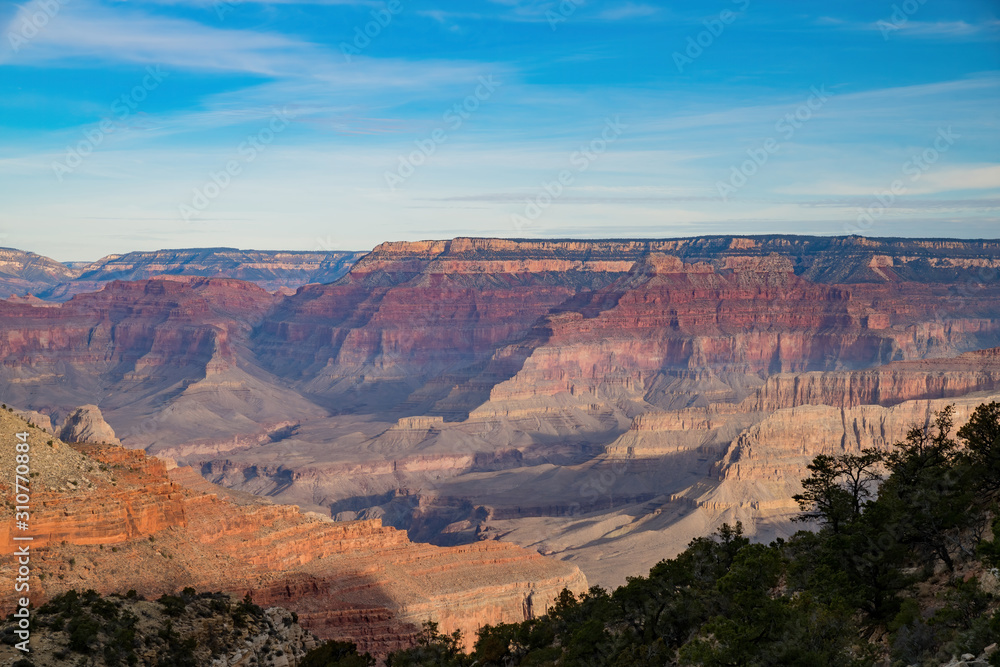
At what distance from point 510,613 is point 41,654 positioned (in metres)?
46.2

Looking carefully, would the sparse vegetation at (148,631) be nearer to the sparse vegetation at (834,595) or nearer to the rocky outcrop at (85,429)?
the sparse vegetation at (834,595)

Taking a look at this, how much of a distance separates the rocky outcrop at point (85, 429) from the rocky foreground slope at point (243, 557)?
6981 cm

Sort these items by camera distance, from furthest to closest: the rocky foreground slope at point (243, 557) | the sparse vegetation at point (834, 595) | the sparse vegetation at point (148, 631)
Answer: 1. the rocky foreground slope at point (243, 557)
2. the sparse vegetation at point (148, 631)
3. the sparse vegetation at point (834, 595)

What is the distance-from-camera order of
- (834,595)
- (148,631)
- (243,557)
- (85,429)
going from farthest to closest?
(85,429), (243,557), (148,631), (834,595)

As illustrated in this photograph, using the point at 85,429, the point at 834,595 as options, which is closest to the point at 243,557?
the point at 834,595

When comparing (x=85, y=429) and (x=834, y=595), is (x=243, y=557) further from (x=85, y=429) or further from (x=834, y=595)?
(x=85, y=429)

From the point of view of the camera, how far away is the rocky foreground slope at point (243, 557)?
2106 inches

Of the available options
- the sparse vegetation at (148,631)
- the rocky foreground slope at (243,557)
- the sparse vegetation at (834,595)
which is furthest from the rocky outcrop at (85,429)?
the sparse vegetation at (834,595)

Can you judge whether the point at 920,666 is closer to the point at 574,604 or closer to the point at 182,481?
the point at 574,604

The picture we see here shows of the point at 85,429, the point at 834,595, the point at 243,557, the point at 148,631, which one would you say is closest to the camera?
the point at 834,595

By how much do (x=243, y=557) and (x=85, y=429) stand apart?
102965mm

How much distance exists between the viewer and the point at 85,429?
534 feet

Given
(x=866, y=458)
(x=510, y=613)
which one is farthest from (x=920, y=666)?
(x=510, y=613)

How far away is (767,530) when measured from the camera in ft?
417
